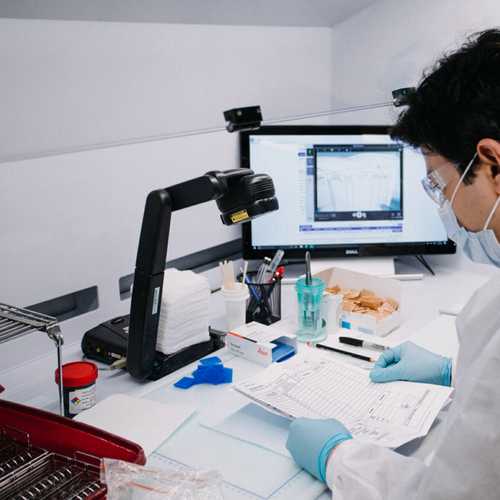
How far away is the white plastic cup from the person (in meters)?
0.50

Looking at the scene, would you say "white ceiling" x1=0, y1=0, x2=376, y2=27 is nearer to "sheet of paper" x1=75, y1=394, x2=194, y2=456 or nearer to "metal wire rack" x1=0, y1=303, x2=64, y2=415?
"metal wire rack" x1=0, y1=303, x2=64, y2=415

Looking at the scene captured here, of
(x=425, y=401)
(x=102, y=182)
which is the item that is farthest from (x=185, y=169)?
(x=425, y=401)

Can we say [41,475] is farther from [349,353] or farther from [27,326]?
[349,353]

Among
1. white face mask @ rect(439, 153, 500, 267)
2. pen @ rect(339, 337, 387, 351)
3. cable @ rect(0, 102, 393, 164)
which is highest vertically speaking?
cable @ rect(0, 102, 393, 164)

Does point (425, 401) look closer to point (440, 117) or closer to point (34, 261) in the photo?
point (440, 117)

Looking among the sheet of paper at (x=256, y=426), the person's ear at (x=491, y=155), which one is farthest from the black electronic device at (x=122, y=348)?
the person's ear at (x=491, y=155)

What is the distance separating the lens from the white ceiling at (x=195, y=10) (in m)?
1.13

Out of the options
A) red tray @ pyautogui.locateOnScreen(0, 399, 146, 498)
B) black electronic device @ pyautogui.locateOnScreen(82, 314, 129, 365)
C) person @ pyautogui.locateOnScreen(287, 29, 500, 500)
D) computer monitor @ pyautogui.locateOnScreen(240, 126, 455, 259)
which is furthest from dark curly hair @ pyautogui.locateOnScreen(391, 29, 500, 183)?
computer monitor @ pyautogui.locateOnScreen(240, 126, 455, 259)

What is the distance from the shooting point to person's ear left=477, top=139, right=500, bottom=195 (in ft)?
2.91

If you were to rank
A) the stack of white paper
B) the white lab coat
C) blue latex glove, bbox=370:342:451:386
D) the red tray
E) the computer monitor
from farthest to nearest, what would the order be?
the computer monitor
the stack of white paper
blue latex glove, bbox=370:342:451:386
the red tray
the white lab coat

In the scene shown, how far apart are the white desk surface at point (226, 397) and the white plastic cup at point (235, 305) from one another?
0.29 feet

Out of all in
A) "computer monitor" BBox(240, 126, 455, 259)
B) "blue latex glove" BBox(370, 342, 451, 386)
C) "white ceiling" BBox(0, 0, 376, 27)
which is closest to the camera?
"white ceiling" BBox(0, 0, 376, 27)

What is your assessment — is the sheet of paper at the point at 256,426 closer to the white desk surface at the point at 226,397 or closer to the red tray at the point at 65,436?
the white desk surface at the point at 226,397

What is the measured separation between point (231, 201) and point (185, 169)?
500mm
